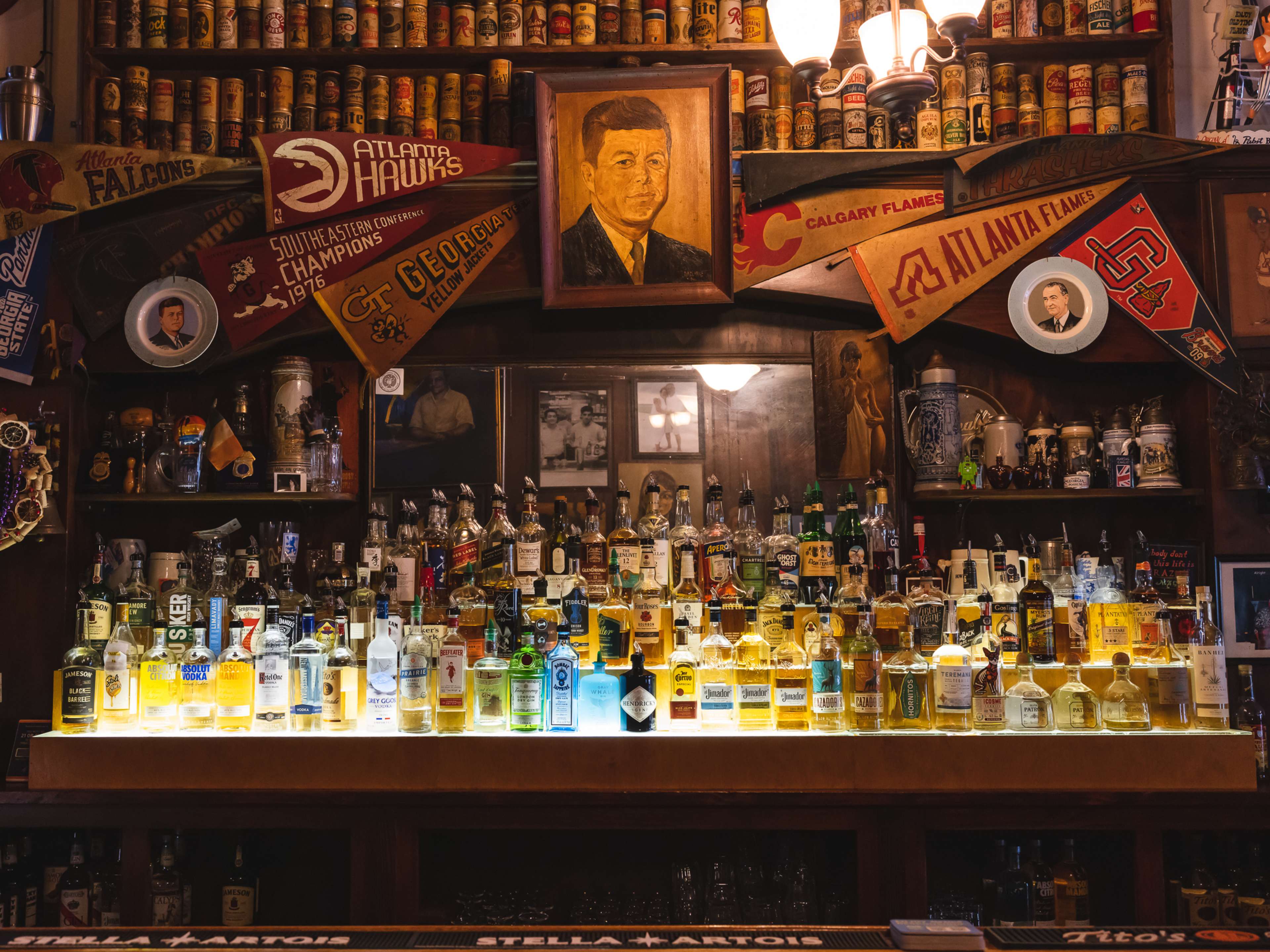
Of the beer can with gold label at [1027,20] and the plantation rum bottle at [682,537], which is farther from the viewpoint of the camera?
the beer can with gold label at [1027,20]

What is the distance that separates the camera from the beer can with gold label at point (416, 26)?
3207mm

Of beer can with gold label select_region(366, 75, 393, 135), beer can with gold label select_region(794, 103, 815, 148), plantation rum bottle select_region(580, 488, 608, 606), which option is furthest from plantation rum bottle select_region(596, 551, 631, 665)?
beer can with gold label select_region(366, 75, 393, 135)

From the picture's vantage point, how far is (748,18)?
A: 3.20 m

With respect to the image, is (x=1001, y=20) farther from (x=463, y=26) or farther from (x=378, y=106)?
(x=378, y=106)

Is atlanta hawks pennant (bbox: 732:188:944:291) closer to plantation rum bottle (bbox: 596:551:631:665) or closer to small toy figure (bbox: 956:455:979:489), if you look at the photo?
small toy figure (bbox: 956:455:979:489)

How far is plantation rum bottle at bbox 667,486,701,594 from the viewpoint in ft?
9.23

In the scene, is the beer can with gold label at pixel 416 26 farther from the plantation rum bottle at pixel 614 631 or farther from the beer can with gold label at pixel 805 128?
the plantation rum bottle at pixel 614 631

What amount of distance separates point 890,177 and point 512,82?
4.19ft

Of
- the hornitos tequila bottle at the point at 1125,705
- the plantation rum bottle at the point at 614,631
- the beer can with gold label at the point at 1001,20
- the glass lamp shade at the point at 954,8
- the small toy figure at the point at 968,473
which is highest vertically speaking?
the beer can with gold label at the point at 1001,20

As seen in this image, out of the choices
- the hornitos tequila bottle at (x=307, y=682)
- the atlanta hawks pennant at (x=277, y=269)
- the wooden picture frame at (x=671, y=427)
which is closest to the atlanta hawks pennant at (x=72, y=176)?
the atlanta hawks pennant at (x=277, y=269)

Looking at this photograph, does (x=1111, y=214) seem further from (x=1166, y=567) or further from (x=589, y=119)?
(x=589, y=119)

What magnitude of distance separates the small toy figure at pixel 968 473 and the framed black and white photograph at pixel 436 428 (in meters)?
1.48

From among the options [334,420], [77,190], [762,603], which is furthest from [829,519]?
[77,190]

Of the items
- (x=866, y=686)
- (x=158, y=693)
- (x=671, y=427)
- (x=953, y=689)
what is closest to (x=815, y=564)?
(x=866, y=686)
